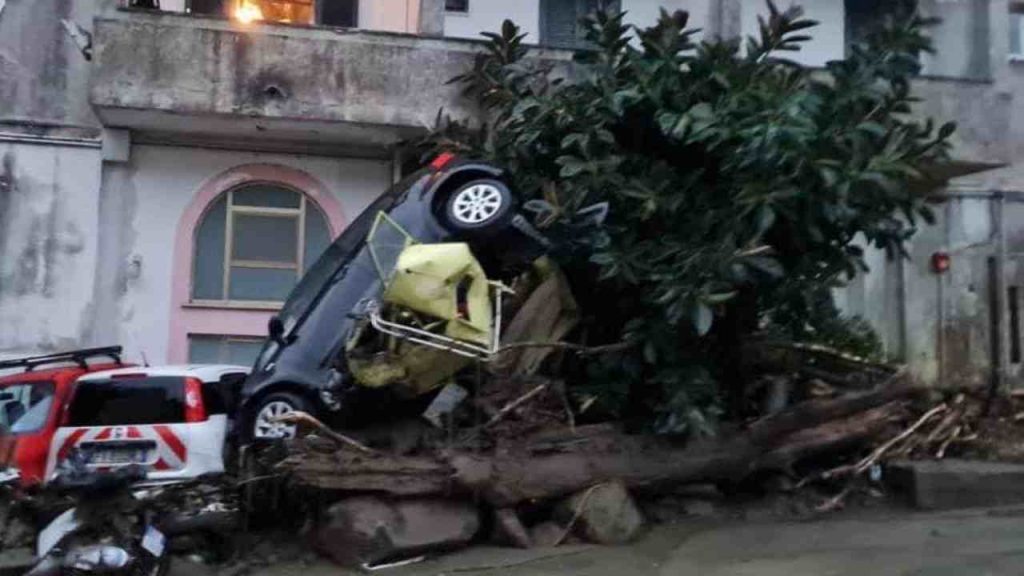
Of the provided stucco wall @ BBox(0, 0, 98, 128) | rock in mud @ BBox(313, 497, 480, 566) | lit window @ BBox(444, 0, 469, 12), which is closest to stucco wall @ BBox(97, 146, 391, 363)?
stucco wall @ BBox(0, 0, 98, 128)

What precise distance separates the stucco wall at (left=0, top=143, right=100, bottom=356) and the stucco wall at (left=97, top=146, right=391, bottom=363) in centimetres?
31

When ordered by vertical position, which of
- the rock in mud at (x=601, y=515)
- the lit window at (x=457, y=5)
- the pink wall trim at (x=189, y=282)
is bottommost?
the rock in mud at (x=601, y=515)

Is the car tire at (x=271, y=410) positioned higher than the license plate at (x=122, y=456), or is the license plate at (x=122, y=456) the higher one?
the car tire at (x=271, y=410)

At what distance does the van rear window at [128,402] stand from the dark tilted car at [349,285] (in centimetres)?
58

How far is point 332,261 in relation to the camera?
10797 mm

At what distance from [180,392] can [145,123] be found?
5141 millimetres

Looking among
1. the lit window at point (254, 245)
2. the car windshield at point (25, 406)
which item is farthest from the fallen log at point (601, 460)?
the lit window at point (254, 245)

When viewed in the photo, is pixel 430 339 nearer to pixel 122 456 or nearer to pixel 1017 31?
pixel 122 456

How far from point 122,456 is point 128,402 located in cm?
46

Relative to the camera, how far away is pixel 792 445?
35.0 feet

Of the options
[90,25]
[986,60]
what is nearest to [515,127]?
[90,25]

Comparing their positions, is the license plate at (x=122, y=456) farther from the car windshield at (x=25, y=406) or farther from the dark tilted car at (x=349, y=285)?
the dark tilted car at (x=349, y=285)

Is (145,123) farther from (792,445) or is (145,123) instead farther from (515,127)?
(792,445)

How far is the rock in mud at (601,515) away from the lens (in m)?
9.59
